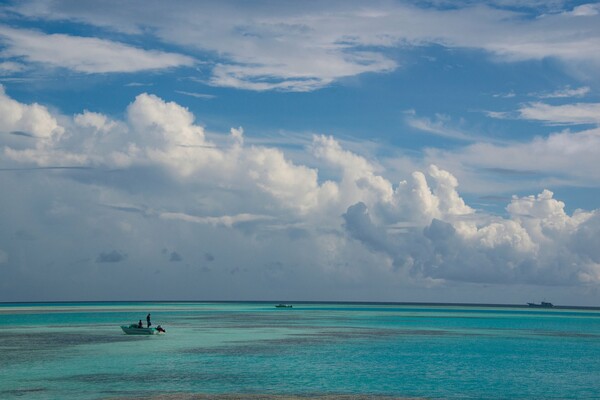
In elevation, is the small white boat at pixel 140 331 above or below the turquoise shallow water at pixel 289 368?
above

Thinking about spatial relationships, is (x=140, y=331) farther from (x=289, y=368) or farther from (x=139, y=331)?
(x=289, y=368)

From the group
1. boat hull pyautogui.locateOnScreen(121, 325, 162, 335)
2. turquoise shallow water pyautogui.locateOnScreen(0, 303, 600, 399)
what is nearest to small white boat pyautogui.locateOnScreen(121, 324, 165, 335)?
boat hull pyautogui.locateOnScreen(121, 325, 162, 335)

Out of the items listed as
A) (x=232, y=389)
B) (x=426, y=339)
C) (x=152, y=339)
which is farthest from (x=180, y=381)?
(x=426, y=339)

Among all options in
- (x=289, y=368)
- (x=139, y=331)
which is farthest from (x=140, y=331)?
(x=289, y=368)

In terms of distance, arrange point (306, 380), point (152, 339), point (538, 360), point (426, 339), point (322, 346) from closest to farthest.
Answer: point (306, 380) → point (538, 360) → point (322, 346) → point (152, 339) → point (426, 339)

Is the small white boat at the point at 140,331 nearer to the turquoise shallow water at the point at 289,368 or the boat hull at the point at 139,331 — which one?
the boat hull at the point at 139,331

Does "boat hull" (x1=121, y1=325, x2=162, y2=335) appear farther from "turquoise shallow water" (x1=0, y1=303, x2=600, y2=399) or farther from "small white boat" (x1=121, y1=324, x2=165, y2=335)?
"turquoise shallow water" (x1=0, y1=303, x2=600, y2=399)

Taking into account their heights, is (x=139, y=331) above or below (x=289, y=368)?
above

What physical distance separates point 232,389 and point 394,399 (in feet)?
29.9

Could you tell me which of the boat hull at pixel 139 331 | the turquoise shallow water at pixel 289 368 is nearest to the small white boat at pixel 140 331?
the boat hull at pixel 139 331

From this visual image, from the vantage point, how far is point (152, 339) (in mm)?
72438

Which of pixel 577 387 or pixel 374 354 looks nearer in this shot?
pixel 577 387

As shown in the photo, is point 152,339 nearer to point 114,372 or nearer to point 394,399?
point 114,372

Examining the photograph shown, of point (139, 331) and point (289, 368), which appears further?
point (139, 331)
